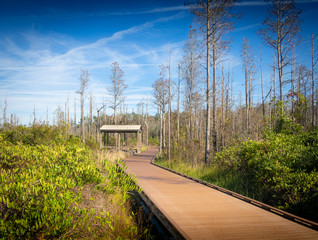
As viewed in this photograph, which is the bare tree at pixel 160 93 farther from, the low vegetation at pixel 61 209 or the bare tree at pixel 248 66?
the low vegetation at pixel 61 209

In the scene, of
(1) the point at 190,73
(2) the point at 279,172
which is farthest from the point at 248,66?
(2) the point at 279,172

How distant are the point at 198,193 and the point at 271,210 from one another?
1969 millimetres

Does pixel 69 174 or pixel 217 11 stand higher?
pixel 217 11

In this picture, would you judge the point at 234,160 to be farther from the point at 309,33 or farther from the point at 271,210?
the point at 309,33

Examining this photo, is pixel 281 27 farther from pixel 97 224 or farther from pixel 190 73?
pixel 97 224

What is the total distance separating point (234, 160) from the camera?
26.3ft

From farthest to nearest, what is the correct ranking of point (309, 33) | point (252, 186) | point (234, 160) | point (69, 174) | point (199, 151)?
point (309, 33), point (199, 151), point (234, 160), point (252, 186), point (69, 174)

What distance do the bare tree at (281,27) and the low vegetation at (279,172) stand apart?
802cm

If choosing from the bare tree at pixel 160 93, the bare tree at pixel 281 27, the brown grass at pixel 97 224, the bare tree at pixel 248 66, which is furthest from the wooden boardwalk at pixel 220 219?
the bare tree at pixel 248 66

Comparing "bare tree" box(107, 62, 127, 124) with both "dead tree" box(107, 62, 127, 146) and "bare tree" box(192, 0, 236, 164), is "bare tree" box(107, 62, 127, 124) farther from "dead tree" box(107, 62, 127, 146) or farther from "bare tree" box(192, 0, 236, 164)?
"bare tree" box(192, 0, 236, 164)

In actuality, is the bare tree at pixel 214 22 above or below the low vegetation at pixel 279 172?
above

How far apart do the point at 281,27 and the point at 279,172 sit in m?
12.8

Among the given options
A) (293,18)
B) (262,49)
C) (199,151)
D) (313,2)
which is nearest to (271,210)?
(199,151)

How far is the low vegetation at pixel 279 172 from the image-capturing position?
484 cm
